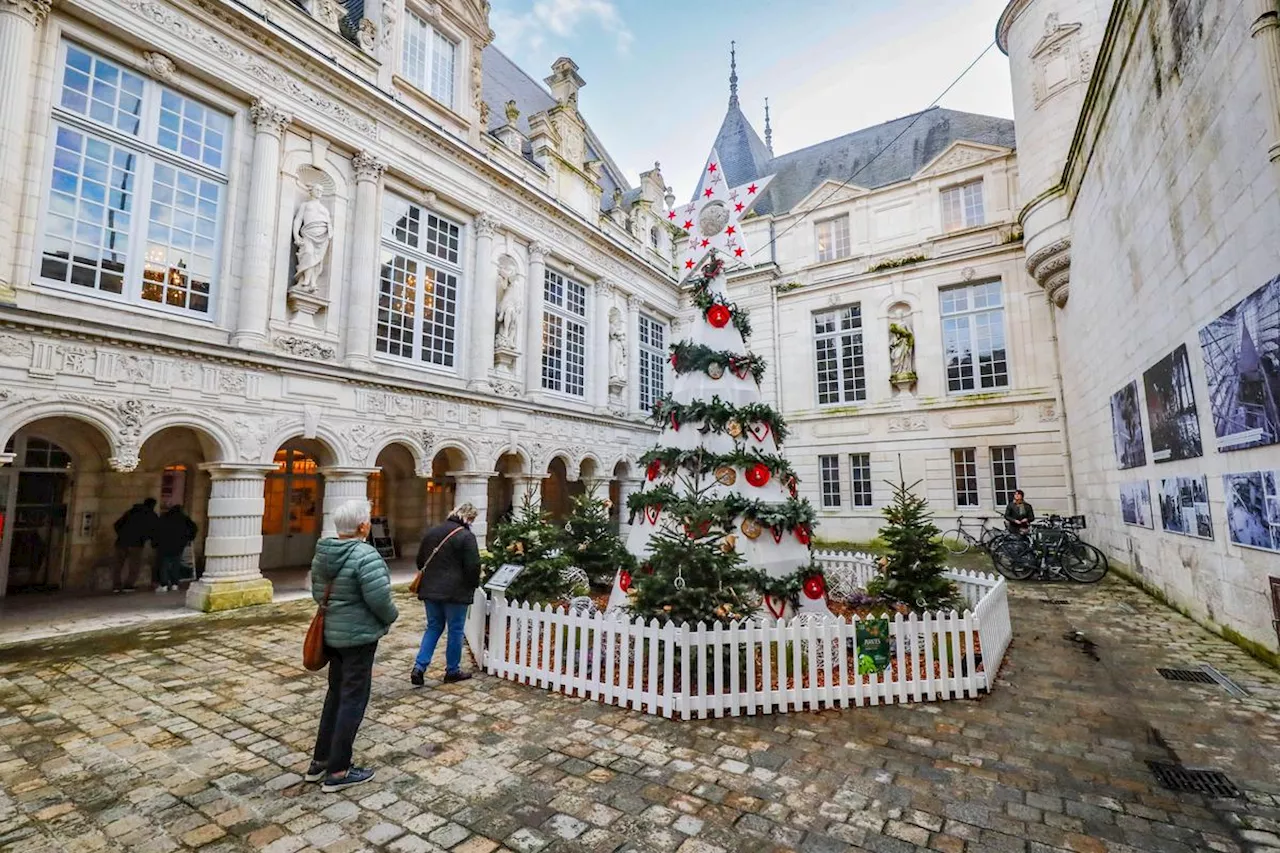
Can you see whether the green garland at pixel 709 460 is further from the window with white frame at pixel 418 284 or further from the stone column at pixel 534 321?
the stone column at pixel 534 321

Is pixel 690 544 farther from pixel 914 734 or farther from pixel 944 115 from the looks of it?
pixel 944 115

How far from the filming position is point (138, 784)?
3521 millimetres

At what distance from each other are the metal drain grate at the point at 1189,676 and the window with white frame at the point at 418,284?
13.5 meters

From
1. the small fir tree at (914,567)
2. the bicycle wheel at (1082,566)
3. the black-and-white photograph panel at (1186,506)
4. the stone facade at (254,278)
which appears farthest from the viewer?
the bicycle wheel at (1082,566)

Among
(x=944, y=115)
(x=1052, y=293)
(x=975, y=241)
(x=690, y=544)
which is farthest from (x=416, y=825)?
(x=944, y=115)

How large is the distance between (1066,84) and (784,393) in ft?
36.5

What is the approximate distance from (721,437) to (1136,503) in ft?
25.9

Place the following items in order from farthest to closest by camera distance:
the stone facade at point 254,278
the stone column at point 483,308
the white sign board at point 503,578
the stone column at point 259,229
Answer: the stone column at point 483,308, the stone column at point 259,229, the stone facade at point 254,278, the white sign board at point 503,578

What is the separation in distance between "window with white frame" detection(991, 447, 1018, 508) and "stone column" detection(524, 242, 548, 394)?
13696 millimetres

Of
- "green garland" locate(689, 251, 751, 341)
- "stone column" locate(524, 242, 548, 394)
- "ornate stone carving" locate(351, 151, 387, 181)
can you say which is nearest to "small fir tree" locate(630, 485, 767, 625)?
"green garland" locate(689, 251, 751, 341)

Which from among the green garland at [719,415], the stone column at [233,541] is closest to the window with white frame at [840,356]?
the green garland at [719,415]

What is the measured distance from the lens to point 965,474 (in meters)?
17.6

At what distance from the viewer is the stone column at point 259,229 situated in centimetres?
1012

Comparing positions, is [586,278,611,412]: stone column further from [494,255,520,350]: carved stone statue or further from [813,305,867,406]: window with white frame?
[813,305,867,406]: window with white frame
